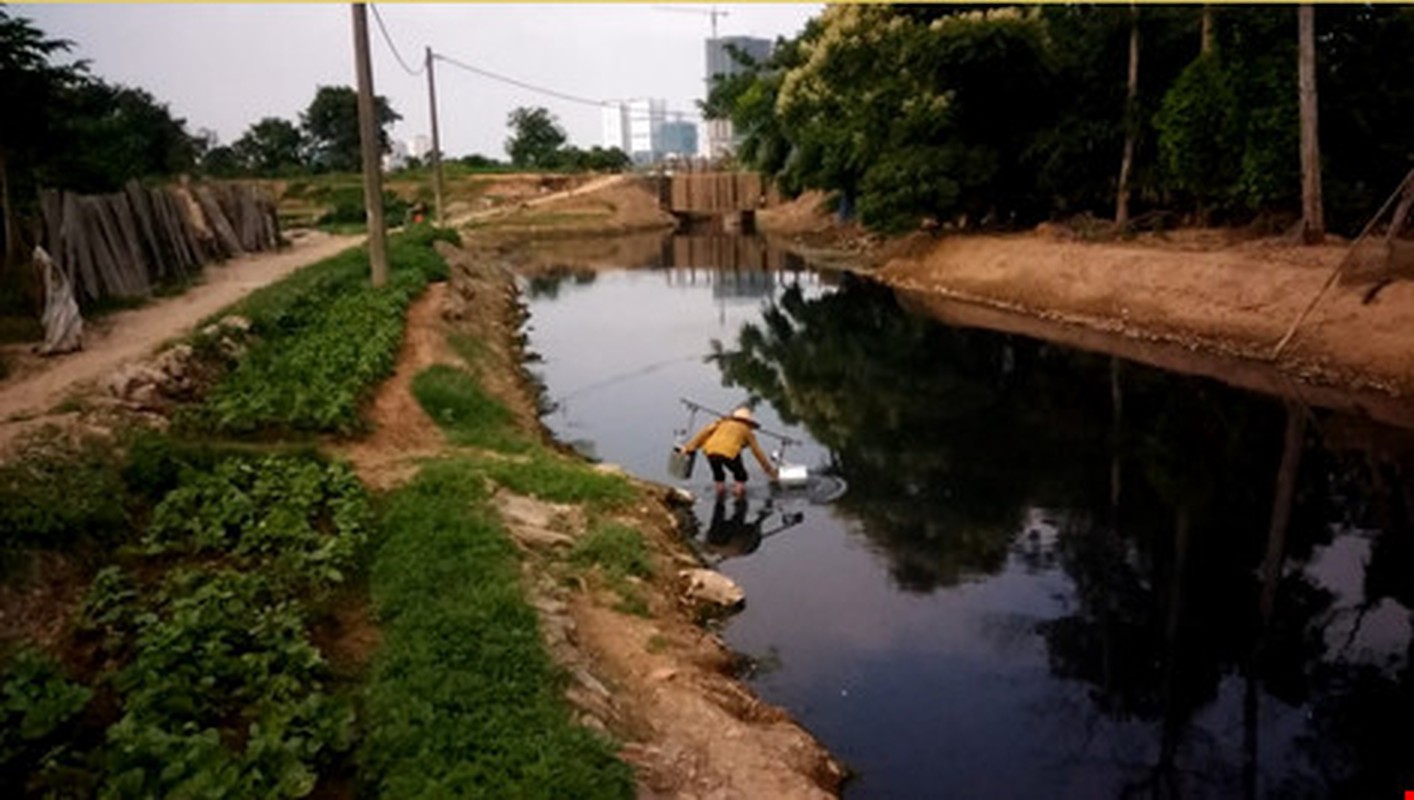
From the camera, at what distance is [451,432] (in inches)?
575

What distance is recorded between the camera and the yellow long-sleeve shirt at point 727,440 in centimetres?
1387

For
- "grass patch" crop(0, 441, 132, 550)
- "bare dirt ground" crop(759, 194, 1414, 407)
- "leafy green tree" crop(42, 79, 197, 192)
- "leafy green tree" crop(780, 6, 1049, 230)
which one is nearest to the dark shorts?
"grass patch" crop(0, 441, 132, 550)

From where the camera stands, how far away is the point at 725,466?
48.4 feet

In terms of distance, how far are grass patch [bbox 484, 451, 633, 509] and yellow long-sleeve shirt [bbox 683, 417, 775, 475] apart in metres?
1.38

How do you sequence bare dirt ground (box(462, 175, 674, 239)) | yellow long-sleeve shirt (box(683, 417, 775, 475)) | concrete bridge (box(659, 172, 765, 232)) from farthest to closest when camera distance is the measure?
1. concrete bridge (box(659, 172, 765, 232))
2. bare dirt ground (box(462, 175, 674, 239))
3. yellow long-sleeve shirt (box(683, 417, 775, 475))

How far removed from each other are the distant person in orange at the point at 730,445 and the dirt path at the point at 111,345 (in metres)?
8.17

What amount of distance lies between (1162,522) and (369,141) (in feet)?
57.6

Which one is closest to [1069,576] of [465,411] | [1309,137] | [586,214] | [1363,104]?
[465,411]

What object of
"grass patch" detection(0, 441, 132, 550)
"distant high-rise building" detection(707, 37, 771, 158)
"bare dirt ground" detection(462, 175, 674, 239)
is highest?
"distant high-rise building" detection(707, 37, 771, 158)

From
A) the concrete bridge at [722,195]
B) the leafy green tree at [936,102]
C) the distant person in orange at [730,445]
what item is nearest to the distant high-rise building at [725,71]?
the concrete bridge at [722,195]

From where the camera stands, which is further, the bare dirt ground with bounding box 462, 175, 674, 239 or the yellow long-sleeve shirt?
the bare dirt ground with bounding box 462, 175, 674, 239

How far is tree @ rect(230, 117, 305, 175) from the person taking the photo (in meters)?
74.0

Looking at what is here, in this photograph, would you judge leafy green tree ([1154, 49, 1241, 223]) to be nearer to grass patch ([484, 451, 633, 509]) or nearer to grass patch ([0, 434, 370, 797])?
grass patch ([484, 451, 633, 509])

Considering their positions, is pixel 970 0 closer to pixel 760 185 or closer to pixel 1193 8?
pixel 1193 8
